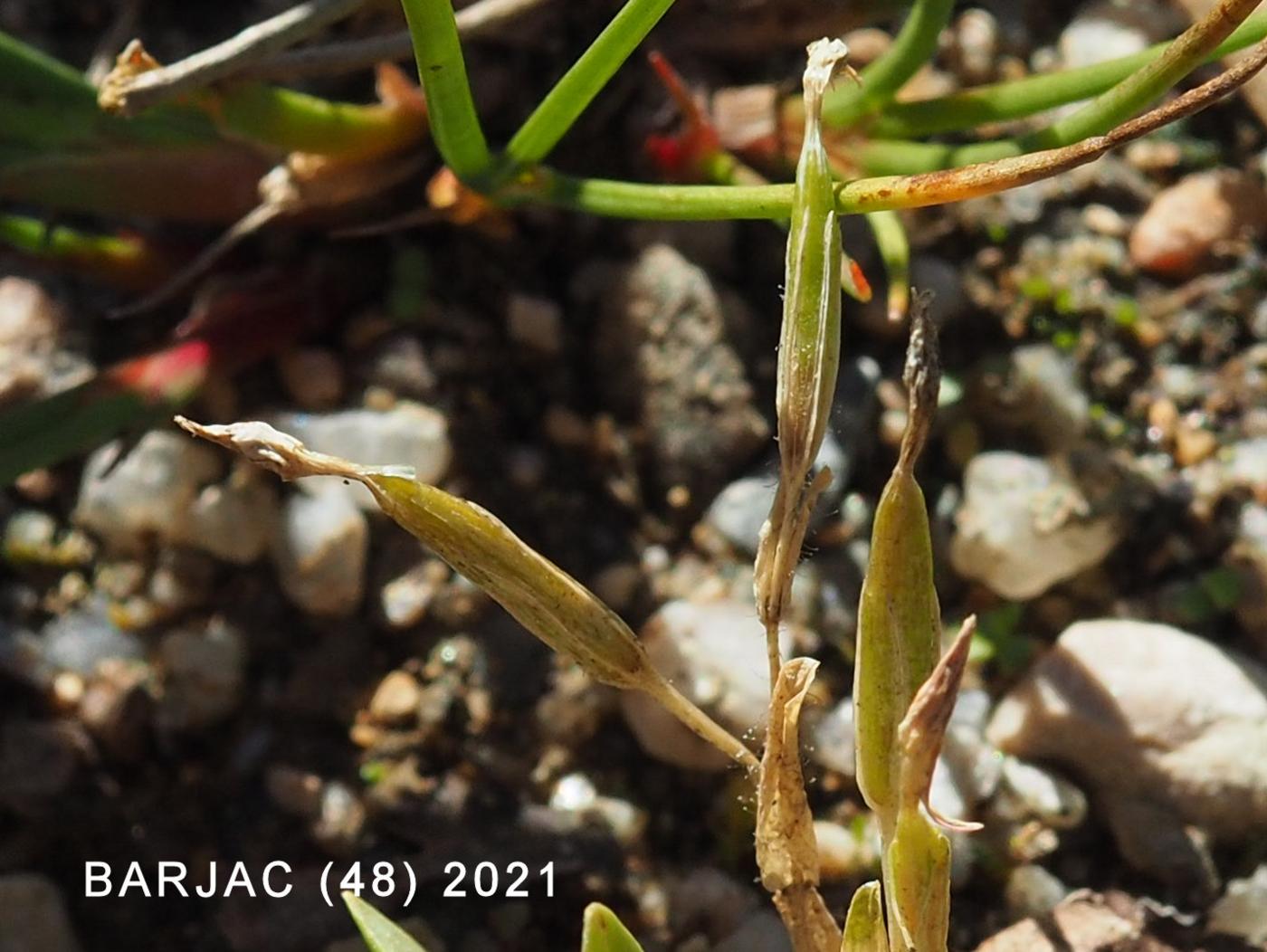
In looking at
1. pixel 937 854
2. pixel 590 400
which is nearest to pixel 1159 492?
pixel 590 400

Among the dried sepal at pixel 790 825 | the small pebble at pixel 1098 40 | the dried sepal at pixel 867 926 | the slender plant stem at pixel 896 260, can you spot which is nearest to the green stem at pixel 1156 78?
the slender plant stem at pixel 896 260

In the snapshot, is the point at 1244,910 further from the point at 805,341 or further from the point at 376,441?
the point at 376,441

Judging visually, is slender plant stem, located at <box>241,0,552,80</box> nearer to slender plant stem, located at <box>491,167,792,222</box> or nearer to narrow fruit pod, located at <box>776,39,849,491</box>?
slender plant stem, located at <box>491,167,792,222</box>

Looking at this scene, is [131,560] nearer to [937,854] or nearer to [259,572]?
[259,572]

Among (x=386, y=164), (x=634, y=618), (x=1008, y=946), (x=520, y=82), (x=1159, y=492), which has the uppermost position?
(x=520, y=82)

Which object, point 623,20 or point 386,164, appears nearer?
point 623,20

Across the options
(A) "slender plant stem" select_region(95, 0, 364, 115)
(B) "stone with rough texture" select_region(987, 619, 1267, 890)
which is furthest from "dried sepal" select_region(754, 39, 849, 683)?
(B) "stone with rough texture" select_region(987, 619, 1267, 890)
